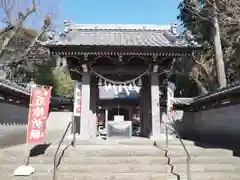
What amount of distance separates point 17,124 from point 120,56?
18.2ft

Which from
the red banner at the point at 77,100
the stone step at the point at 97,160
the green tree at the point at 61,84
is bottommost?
the stone step at the point at 97,160

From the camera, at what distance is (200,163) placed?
22.7 ft

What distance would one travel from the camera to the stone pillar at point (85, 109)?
9.48 m

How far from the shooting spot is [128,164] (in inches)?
268

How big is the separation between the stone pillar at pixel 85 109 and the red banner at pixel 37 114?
2276 millimetres

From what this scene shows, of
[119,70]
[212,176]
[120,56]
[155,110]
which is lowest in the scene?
[212,176]

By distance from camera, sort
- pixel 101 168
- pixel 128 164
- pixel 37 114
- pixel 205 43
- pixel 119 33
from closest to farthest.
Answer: pixel 101 168
pixel 128 164
pixel 37 114
pixel 119 33
pixel 205 43

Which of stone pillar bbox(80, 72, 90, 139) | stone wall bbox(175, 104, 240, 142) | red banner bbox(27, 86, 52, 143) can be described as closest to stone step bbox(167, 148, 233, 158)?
stone wall bbox(175, 104, 240, 142)

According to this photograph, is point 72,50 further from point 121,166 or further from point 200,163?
point 200,163

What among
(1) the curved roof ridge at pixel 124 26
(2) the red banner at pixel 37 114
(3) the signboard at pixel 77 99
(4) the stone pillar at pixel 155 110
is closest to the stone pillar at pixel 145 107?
(4) the stone pillar at pixel 155 110

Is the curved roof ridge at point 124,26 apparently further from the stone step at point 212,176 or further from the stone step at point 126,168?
the stone step at point 212,176

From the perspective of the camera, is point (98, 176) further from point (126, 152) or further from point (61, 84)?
point (61, 84)

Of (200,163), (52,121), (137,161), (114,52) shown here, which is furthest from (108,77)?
(200,163)

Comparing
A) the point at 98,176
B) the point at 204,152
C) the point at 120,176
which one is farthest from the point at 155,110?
the point at 98,176
